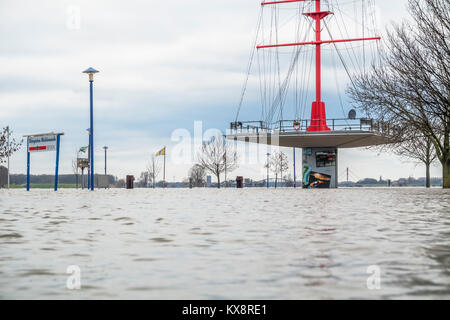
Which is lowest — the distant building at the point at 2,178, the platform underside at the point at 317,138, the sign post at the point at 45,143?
the distant building at the point at 2,178

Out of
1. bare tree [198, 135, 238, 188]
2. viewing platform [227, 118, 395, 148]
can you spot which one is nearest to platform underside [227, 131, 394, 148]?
viewing platform [227, 118, 395, 148]

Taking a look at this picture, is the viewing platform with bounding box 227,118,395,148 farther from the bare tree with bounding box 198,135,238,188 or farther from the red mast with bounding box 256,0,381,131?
the bare tree with bounding box 198,135,238,188

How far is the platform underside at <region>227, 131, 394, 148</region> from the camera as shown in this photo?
1687 inches

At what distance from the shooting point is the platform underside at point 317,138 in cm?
4284

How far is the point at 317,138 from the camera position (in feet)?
145

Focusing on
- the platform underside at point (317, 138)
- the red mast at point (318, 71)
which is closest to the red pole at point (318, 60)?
the red mast at point (318, 71)

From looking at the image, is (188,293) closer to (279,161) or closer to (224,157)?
(224,157)

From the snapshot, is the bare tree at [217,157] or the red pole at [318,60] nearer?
the red pole at [318,60]

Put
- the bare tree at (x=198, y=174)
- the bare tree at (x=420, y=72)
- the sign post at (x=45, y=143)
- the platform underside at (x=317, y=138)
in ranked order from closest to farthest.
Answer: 1. the bare tree at (x=420, y=72)
2. the sign post at (x=45, y=143)
3. the platform underside at (x=317, y=138)
4. the bare tree at (x=198, y=174)

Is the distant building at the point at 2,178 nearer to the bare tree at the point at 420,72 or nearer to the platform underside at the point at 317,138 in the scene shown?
the platform underside at the point at 317,138

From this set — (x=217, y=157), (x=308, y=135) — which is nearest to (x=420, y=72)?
(x=308, y=135)

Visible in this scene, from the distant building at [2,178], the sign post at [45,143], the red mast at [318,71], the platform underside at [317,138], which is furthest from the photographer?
the distant building at [2,178]

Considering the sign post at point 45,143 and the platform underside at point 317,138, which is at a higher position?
the platform underside at point 317,138
